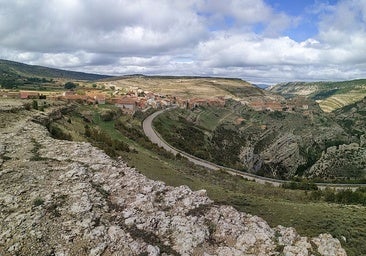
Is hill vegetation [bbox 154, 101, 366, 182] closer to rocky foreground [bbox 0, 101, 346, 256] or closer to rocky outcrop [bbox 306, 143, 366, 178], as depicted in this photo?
rocky outcrop [bbox 306, 143, 366, 178]

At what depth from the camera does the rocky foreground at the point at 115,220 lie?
10.4 m

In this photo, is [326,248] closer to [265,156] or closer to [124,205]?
[124,205]

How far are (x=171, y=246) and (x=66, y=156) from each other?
9608 millimetres

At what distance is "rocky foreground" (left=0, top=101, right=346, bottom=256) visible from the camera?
10.4m

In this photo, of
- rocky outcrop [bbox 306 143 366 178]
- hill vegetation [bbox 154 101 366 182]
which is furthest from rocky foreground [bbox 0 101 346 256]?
rocky outcrop [bbox 306 143 366 178]

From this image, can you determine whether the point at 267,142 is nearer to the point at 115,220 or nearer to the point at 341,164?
the point at 341,164

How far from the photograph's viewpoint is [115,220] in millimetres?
11805

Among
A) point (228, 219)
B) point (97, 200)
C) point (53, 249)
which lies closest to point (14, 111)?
point (97, 200)

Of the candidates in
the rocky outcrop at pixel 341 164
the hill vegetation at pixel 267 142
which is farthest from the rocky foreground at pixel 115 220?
the rocky outcrop at pixel 341 164

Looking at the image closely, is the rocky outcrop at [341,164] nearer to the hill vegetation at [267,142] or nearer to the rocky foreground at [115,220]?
the hill vegetation at [267,142]

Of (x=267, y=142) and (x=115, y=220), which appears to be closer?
(x=115, y=220)

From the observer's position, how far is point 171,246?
10836 mm

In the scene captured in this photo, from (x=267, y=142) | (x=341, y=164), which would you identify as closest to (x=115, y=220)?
(x=341, y=164)

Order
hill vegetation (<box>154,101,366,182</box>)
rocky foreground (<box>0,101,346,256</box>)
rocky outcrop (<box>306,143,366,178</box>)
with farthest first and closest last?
1. rocky outcrop (<box>306,143,366,178</box>)
2. hill vegetation (<box>154,101,366,182</box>)
3. rocky foreground (<box>0,101,346,256</box>)
